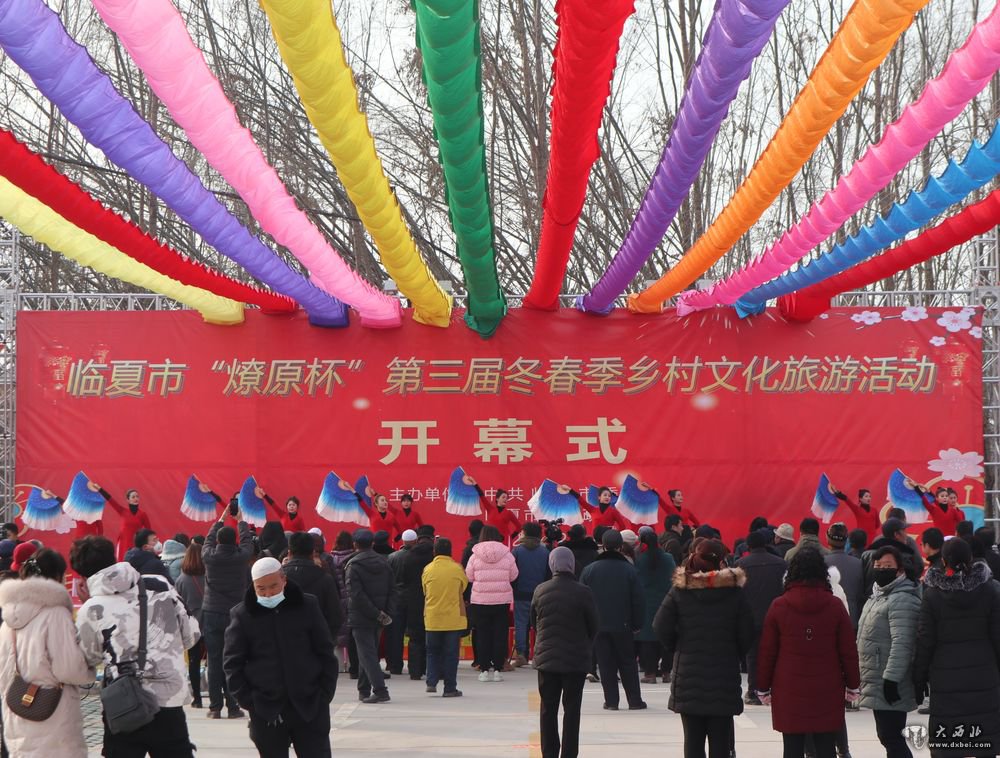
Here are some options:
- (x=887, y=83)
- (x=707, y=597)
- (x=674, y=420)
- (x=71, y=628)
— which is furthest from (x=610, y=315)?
(x=71, y=628)

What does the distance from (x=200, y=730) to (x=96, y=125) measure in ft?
14.3

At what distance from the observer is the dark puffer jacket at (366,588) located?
10.1m

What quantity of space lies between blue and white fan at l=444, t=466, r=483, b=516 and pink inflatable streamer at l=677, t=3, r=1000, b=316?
14.4 feet

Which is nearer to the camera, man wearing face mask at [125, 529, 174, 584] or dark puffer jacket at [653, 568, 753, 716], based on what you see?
dark puffer jacket at [653, 568, 753, 716]

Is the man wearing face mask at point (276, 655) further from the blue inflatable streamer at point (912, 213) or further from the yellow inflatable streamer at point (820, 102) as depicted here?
the blue inflatable streamer at point (912, 213)

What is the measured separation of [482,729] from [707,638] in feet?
10.8

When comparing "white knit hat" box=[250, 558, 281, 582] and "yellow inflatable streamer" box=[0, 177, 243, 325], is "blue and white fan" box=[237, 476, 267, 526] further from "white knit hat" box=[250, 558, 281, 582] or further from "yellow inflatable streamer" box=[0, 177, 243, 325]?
"white knit hat" box=[250, 558, 281, 582]

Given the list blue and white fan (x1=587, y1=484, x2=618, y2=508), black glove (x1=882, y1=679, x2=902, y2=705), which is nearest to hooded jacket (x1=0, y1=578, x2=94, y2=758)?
black glove (x1=882, y1=679, x2=902, y2=705)

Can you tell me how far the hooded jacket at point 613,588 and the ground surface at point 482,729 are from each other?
0.70m

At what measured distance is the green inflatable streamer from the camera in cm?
532

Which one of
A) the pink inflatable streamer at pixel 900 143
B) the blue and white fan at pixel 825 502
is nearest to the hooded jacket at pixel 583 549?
the pink inflatable streamer at pixel 900 143

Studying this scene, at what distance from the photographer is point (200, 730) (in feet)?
29.4

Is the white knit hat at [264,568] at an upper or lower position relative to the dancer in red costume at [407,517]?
lower

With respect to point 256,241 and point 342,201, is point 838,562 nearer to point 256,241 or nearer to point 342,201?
point 256,241
